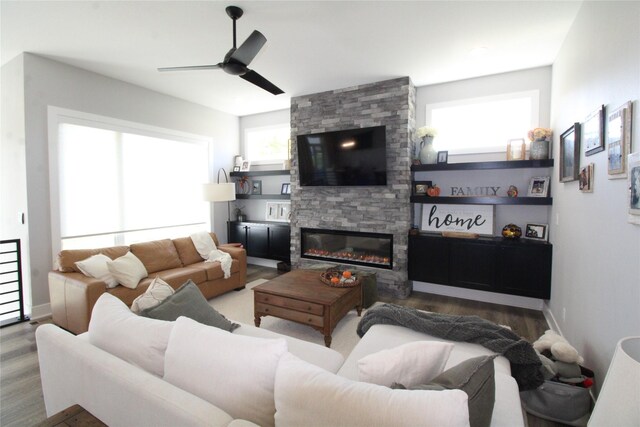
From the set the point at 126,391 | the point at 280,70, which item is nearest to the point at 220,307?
the point at 126,391

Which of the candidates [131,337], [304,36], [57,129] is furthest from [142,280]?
[304,36]

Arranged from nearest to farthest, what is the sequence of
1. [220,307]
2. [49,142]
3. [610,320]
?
[610,320] → [49,142] → [220,307]

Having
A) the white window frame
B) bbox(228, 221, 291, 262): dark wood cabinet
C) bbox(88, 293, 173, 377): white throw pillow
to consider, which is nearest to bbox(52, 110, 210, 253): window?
the white window frame

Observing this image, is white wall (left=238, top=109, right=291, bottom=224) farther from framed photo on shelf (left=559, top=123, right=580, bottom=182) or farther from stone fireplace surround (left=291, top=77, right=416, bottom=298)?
framed photo on shelf (left=559, top=123, right=580, bottom=182)

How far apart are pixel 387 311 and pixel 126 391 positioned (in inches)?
65.3

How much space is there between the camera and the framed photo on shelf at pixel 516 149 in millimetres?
3686

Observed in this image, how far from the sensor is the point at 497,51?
332 centimetres

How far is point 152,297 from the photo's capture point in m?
1.87

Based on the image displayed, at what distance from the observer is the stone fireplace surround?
13.7 feet

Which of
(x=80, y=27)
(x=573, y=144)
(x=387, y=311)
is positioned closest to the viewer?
(x=387, y=311)

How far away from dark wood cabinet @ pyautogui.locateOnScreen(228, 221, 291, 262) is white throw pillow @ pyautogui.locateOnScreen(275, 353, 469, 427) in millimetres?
4293

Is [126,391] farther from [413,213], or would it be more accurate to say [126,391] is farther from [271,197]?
[271,197]

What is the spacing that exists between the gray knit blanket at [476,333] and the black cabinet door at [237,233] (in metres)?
3.82

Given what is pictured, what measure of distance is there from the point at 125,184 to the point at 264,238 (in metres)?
2.30
